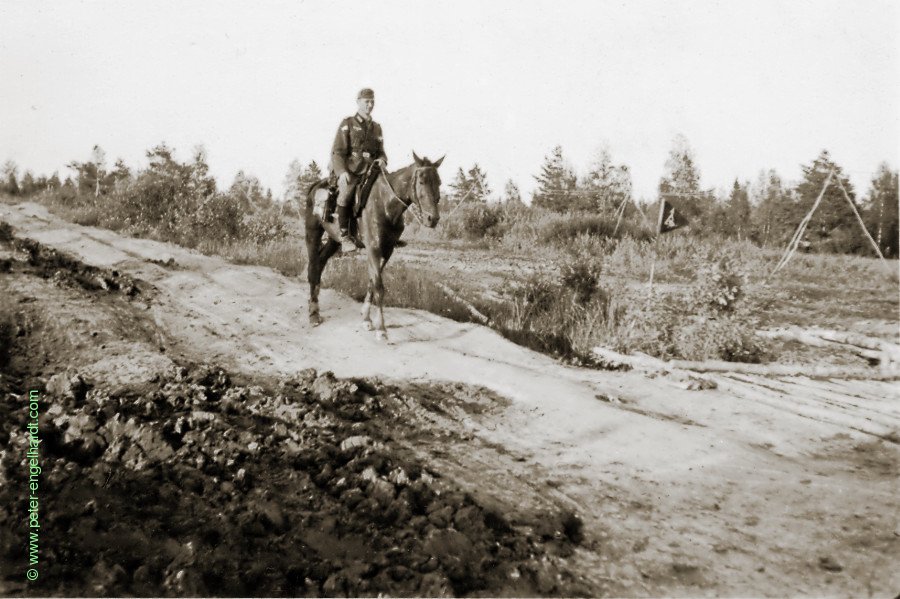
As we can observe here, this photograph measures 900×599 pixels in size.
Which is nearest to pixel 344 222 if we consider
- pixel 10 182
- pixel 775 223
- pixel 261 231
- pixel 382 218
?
pixel 382 218

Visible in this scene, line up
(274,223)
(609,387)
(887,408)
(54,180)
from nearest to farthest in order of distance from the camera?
(887,408), (609,387), (274,223), (54,180)

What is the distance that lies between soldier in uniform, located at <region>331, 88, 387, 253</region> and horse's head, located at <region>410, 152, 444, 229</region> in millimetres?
914

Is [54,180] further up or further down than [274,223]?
further up

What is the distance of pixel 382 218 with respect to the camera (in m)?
7.77

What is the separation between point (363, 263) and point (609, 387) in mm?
8503

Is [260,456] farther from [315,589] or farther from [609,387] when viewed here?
[609,387]

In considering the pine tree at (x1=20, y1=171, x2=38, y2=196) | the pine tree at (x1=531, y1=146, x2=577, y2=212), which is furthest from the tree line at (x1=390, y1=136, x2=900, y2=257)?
the pine tree at (x1=20, y1=171, x2=38, y2=196)

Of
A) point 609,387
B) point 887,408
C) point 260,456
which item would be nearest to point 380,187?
point 609,387

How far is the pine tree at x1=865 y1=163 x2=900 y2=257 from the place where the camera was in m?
23.6

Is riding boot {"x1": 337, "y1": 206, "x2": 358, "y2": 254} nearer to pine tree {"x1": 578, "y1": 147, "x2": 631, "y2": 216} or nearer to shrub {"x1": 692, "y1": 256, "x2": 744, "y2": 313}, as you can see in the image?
shrub {"x1": 692, "y1": 256, "x2": 744, "y2": 313}

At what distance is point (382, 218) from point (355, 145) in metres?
1.15

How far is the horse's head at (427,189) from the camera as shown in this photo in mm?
6895

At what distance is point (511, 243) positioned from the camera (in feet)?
62.5

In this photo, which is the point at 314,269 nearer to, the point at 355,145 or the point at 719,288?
the point at 355,145
